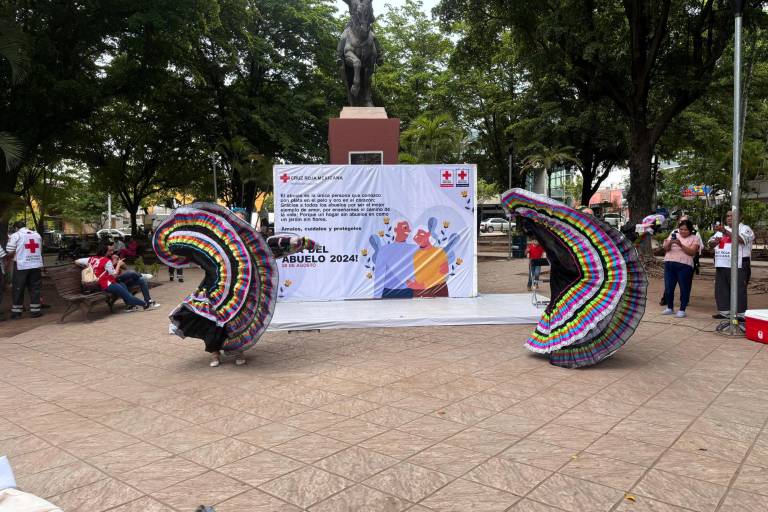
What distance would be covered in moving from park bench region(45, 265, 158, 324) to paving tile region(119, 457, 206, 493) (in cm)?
650

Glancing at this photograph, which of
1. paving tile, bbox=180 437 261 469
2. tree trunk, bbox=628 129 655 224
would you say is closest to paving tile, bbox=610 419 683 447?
paving tile, bbox=180 437 261 469

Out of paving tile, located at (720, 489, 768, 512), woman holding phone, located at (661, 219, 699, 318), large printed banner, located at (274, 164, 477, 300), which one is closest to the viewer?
paving tile, located at (720, 489, 768, 512)

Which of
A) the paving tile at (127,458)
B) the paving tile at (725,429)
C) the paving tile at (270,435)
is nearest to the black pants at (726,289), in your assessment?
the paving tile at (725,429)

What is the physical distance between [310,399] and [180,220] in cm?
225

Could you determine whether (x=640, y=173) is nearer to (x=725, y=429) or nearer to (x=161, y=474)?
(x=725, y=429)

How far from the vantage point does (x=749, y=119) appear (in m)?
21.7

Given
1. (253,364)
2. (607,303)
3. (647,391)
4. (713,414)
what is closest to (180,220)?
(253,364)

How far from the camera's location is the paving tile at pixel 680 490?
298cm

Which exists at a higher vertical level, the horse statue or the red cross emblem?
the horse statue

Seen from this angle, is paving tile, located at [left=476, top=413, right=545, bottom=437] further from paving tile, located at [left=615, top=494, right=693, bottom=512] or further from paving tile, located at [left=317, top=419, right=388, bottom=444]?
paving tile, located at [left=615, top=494, right=693, bottom=512]

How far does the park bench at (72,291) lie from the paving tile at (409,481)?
24.5 feet

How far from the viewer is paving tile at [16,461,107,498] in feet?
10.7

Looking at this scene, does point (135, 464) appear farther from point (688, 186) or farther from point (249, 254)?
point (688, 186)

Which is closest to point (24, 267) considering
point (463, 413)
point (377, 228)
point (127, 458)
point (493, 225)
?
Answer: point (377, 228)
